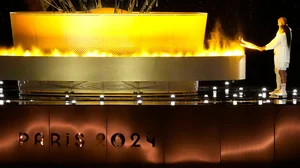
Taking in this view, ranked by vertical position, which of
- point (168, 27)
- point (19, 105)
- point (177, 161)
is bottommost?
point (177, 161)

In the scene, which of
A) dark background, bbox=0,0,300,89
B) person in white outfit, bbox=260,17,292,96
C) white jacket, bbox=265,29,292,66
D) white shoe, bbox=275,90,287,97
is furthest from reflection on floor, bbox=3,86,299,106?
dark background, bbox=0,0,300,89

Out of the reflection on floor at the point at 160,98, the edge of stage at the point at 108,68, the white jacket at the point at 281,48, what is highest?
the white jacket at the point at 281,48

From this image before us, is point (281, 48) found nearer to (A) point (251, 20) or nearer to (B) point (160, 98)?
(B) point (160, 98)

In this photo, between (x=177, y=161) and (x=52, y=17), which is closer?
(x=177, y=161)

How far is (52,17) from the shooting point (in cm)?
1814

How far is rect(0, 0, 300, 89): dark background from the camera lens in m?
25.4

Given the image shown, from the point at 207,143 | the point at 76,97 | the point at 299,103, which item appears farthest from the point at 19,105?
the point at 299,103

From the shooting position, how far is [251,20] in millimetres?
25484

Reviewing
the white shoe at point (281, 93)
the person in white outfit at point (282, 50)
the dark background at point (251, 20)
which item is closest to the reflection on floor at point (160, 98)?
the white shoe at point (281, 93)

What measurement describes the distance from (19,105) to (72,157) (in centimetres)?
123

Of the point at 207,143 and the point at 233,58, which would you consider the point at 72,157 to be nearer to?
the point at 207,143

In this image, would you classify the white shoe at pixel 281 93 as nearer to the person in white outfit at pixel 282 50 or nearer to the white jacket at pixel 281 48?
the person in white outfit at pixel 282 50

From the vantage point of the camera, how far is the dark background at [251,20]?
999 inches

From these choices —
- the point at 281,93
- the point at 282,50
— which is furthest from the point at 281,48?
the point at 281,93
